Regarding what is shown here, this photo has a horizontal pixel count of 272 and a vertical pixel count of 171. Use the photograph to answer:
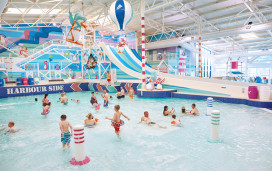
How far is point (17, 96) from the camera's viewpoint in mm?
13516

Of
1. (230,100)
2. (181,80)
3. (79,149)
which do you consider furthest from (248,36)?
(79,149)

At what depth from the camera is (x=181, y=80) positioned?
38.7ft

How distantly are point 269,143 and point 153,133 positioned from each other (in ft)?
9.38

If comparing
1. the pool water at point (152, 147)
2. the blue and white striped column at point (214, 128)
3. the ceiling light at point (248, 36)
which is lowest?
the pool water at point (152, 147)

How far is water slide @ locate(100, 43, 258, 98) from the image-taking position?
9.52 m

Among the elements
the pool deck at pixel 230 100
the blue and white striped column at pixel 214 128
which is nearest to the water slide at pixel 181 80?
the pool deck at pixel 230 100

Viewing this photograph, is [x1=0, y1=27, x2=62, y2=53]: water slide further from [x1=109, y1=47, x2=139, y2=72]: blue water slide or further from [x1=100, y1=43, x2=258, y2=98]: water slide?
[x1=109, y1=47, x2=139, y2=72]: blue water slide

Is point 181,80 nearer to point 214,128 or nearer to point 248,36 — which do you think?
point 214,128

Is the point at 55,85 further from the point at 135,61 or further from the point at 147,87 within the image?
the point at 147,87

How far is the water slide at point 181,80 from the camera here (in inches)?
375

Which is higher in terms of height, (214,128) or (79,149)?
(214,128)

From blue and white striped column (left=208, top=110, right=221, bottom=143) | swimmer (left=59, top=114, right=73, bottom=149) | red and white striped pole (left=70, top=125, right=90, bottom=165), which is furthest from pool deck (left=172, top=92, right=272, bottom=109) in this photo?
swimmer (left=59, top=114, right=73, bottom=149)

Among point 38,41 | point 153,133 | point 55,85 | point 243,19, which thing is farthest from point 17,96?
point 243,19

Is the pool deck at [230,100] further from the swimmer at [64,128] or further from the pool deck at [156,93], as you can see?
the swimmer at [64,128]
